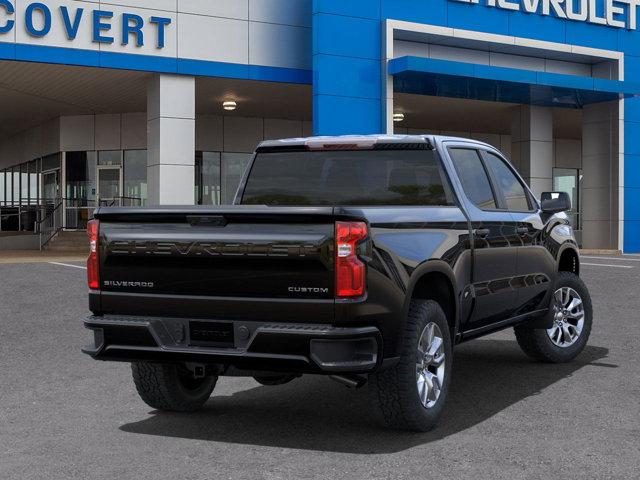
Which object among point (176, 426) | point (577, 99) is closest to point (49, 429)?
point (176, 426)

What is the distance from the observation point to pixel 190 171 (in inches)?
925

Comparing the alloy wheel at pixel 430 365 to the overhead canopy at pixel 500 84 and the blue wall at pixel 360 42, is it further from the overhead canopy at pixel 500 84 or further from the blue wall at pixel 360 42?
the overhead canopy at pixel 500 84

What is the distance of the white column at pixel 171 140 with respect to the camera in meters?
→ 23.1

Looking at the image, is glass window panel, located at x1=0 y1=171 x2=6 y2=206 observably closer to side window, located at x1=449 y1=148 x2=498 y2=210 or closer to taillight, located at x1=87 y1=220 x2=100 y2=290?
side window, located at x1=449 y1=148 x2=498 y2=210

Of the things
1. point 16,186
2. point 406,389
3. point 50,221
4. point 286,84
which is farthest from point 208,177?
point 406,389

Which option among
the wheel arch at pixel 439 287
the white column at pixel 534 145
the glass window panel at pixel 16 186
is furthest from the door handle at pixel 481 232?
the glass window panel at pixel 16 186

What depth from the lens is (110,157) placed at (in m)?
32.7

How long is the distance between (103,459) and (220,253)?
4.43ft

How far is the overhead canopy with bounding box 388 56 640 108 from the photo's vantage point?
24.3 metres

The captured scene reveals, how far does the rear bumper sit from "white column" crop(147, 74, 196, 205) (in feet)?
57.4

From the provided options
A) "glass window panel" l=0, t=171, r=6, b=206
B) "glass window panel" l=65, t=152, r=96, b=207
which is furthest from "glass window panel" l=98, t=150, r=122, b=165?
"glass window panel" l=0, t=171, r=6, b=206

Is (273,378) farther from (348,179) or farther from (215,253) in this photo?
(348,179)

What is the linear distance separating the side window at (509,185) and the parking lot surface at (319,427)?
4.77ft

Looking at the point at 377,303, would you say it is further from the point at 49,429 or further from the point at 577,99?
the point at 577,99
